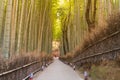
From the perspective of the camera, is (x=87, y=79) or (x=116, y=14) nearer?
(x=116, y=14)

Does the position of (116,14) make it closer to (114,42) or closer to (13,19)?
(114,42)

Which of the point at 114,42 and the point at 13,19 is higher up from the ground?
the point at 13,19

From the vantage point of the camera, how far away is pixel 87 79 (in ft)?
24.8

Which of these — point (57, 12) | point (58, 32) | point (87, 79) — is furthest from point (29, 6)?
point (58, 32)

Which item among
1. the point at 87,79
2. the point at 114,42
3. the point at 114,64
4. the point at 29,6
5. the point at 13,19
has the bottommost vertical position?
the point at 87,79

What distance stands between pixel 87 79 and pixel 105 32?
1.42 metres

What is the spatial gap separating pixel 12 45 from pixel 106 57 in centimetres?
285

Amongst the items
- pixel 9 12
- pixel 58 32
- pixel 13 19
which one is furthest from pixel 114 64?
pixel 58 32

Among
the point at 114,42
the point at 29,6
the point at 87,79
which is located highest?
the point at 29,6

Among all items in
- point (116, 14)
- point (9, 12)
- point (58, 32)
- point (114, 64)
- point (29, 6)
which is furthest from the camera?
point (58, 32)

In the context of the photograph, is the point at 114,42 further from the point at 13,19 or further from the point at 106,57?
the point at 13,19

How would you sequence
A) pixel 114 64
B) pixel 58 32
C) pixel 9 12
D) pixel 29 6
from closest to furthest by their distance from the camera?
pixel 114 64, pixel 9 12, pixel 29 6, pixel 58 32

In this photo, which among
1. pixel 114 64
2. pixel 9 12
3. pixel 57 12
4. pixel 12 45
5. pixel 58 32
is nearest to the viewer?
pixel 114 64

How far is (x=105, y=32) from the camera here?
7.70m
